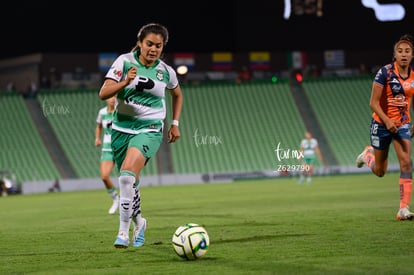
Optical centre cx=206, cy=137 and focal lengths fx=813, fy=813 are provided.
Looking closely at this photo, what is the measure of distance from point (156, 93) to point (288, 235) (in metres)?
2.70

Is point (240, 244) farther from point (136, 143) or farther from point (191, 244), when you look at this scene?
point (136, 143)

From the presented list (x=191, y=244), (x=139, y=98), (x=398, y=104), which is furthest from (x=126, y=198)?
(x=398, y=104)

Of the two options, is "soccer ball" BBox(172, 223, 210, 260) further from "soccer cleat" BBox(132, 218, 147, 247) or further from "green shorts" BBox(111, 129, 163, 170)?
"soccer cleat" BBox(132, 218, 147, 247)

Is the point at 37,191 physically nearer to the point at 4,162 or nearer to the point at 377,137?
the point at 4,162

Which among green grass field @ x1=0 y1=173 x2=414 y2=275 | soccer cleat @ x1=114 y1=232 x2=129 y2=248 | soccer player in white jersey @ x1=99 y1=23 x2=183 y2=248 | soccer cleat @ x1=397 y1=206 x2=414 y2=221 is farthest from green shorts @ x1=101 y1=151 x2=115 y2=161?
soccer cleat @ x1=114 y1=232 x2=129 y2=248

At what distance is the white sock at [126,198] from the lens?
995 cm

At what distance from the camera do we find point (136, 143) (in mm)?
10148

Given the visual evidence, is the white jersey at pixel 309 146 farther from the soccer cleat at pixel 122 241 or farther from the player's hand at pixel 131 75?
the player's hand at pixel 131 75

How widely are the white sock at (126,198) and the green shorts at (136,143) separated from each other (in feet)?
1.23

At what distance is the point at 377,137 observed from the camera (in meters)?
13.2

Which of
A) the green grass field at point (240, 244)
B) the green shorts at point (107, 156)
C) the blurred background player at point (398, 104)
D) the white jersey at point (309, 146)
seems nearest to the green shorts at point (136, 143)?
the green grass field at point (240, 244)

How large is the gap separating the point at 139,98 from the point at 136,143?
575mm

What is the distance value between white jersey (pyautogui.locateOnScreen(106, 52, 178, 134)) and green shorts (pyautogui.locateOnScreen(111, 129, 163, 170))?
0.07 m

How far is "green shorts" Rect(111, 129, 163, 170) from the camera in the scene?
10172mm
